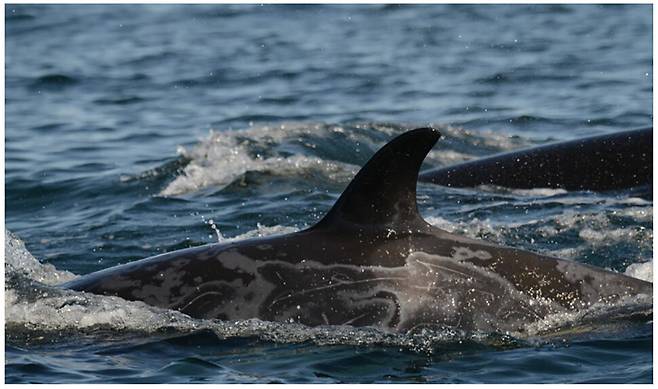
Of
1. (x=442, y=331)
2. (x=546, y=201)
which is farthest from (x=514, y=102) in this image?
(x=442, y=331)

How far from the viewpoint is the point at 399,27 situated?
31.7 metres

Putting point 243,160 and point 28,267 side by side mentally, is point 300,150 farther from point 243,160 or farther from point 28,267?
point 28,267

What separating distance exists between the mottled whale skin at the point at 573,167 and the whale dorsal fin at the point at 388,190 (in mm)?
5622

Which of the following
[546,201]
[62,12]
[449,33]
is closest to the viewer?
[546,201]

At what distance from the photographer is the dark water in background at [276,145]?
27.4 feet

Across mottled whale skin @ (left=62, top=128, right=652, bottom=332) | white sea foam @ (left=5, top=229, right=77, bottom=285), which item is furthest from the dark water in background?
mottled whale skin @ (left=62, top=128, right=652, bottom=332)

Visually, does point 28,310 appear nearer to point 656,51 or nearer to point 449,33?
point 656,51

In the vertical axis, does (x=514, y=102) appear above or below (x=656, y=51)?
below

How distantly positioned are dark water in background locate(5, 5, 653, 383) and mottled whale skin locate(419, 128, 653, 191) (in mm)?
244

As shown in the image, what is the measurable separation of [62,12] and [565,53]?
53.2 ft

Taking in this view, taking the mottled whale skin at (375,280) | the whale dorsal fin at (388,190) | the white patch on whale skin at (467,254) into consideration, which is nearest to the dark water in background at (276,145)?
the mottled whale skin at (375,280)

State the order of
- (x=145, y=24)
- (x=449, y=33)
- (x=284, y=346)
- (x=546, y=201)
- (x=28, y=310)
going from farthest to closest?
(x=145, y=24) → (x=449, y=33) → (x=546, y=201) → (x=28, y=310) → (x=284, y=346)

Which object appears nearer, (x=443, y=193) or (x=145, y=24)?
(x=443, y=193)

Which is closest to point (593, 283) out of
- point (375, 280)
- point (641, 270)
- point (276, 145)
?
point (375, 280)
